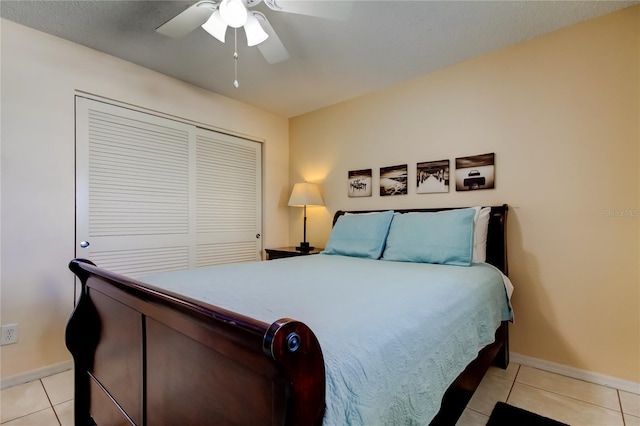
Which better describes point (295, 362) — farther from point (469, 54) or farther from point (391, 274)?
point (469, 54)

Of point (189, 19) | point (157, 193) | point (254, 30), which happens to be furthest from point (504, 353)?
point (157, 193)

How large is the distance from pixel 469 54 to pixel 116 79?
282cm

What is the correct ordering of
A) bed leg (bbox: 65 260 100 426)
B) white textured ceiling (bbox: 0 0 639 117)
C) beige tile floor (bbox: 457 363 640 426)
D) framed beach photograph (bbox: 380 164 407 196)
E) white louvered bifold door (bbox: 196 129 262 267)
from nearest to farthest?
bed leg (bbox: 65 260 100 426)
beige tile floor (bbox: 457 363 640 426)
white textured ceiling (bbox: 0 0 639 117)
framed beach photograph (bbox: 380 164 407 196)
white louvered bifold door (bbox: 196 129 262 267)

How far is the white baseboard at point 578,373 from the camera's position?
6.32ft

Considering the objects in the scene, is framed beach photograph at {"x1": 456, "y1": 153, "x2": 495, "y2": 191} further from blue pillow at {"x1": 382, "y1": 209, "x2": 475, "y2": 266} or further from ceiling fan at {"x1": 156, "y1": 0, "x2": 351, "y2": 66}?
ceiling fan at {"x1": 156, "y1": 0, "x2": 351, "y2": 66}

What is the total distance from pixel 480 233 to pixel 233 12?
2.08 metres

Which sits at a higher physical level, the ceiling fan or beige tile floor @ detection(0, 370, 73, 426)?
the ceiling fan

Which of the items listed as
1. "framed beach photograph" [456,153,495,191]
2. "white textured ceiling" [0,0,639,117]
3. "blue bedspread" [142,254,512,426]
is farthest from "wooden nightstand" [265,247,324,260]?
"white textured ceiling" [0,0,639,117]

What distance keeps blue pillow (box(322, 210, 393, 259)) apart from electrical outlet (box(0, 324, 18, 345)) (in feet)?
7.36

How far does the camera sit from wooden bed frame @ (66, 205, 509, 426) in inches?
25.3

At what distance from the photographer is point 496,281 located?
1.95 metres

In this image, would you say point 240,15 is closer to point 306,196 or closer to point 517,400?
point 306,196

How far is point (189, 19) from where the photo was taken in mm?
1705

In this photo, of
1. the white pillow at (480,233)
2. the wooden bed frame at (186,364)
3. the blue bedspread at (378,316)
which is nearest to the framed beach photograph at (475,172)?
the white pillow at (480,233)
